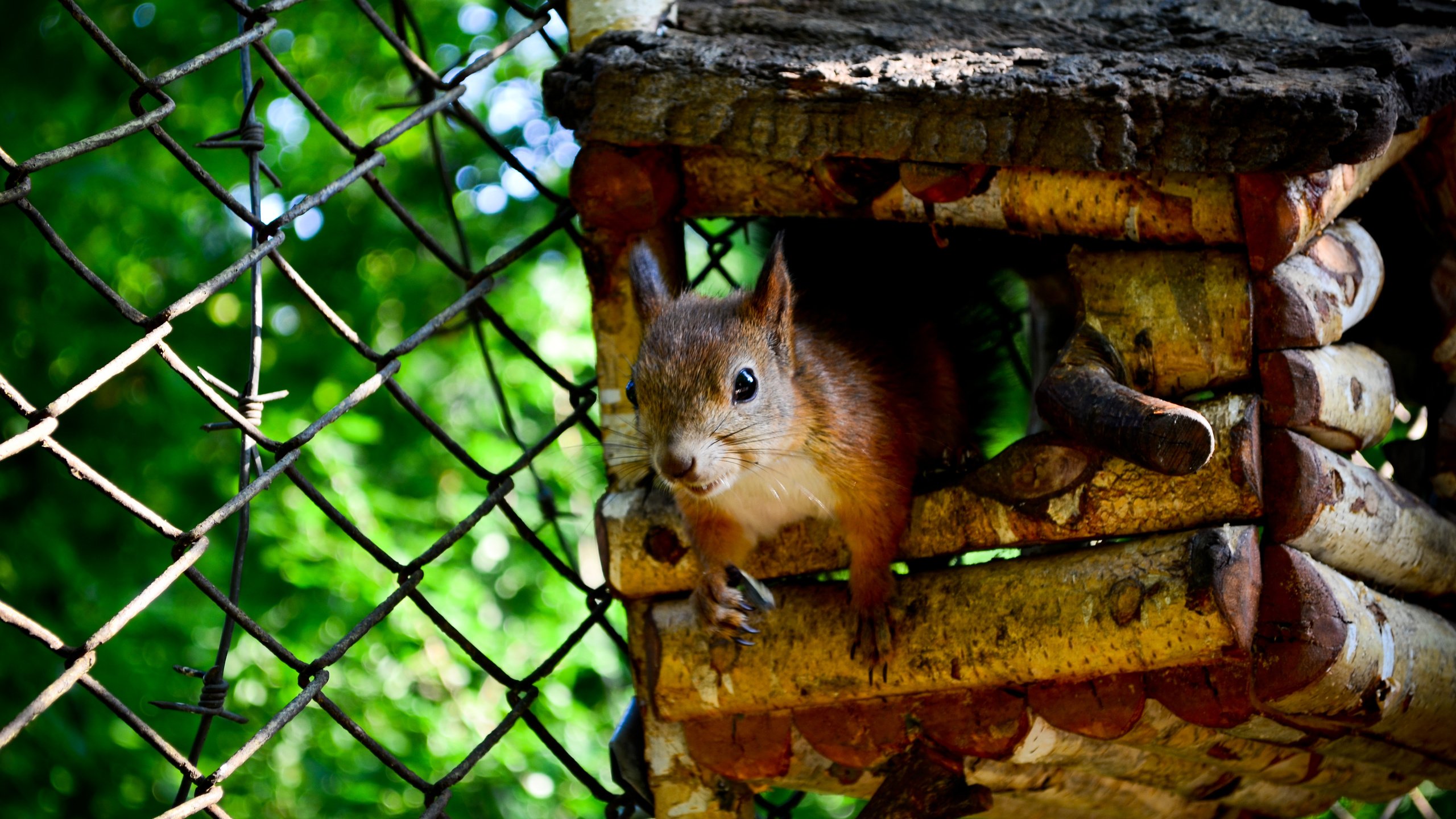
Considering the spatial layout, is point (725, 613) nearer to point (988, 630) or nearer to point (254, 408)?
point (988, 630)

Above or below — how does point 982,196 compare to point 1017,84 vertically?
below

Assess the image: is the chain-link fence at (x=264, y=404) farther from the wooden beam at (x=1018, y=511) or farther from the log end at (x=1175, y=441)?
the log end at (x=1175, y=441)

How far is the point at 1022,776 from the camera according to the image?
169cm

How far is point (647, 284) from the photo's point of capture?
5.66ft

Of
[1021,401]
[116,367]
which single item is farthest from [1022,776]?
[116,367]

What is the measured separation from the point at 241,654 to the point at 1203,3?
2.71 meters

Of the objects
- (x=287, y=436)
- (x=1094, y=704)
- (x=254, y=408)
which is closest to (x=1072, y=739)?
(x=1094, y=704)

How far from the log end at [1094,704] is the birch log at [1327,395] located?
0.40m

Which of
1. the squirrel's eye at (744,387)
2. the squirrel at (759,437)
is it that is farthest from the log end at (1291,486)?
the squirrel's eye at (744,387)

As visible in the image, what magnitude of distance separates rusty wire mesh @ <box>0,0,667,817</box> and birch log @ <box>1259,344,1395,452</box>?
1.03m

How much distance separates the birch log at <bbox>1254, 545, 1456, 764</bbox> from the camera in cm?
142

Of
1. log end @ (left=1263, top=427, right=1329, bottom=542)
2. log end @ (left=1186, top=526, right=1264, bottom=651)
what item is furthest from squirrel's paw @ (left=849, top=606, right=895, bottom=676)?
log end @ (left=1263, top=427, right=1329, bottom=542)

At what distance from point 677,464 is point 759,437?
21 centimetres

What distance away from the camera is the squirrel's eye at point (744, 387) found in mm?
1761
